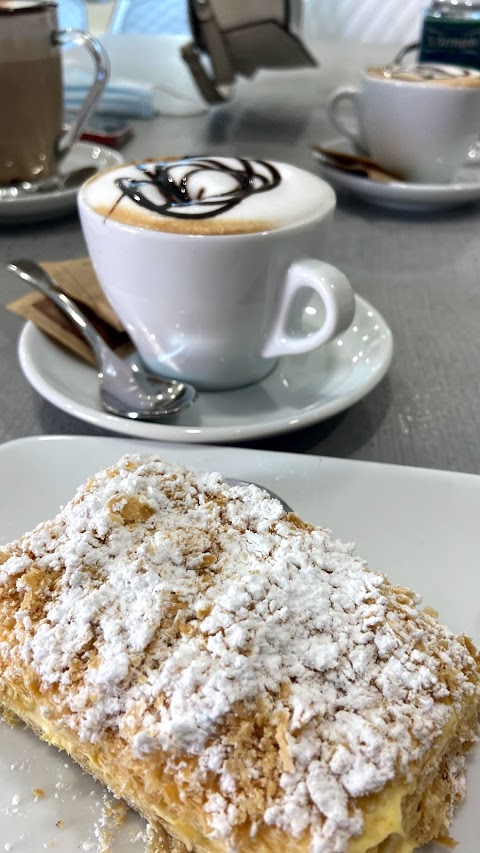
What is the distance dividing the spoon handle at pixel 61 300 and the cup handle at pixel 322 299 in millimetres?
247

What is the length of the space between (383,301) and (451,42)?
3.48 ft

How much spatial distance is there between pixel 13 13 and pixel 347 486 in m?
1.24

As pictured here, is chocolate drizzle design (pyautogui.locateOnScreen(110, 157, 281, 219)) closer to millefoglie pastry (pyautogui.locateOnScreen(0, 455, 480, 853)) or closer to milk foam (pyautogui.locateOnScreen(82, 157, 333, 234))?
milk foam (pyautogui.locateOnScreen(82, 157, 333, 234))

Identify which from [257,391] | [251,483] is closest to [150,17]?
[257,391]

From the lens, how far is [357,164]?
1.65 metres

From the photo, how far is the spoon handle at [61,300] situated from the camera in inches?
38.7

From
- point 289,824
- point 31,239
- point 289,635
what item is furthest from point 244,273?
point 31,239

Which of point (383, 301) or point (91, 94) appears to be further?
point (91, 94)

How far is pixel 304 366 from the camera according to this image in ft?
3.40

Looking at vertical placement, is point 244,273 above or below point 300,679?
above

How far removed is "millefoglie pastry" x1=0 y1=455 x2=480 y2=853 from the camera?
0.45 meters

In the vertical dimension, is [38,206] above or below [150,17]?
below

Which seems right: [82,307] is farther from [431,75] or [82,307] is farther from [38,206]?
[431,75]

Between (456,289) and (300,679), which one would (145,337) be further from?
(456,289)
